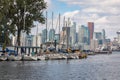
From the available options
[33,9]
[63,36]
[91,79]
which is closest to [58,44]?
[63,36]

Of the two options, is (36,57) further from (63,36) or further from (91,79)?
(63,36)

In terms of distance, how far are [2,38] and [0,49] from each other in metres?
3.41

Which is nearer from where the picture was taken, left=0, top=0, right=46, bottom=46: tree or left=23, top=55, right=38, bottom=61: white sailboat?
left=23, top=55, right=38, bottom=61: white sailboat

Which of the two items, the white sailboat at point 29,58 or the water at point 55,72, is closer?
the water at point 55,72

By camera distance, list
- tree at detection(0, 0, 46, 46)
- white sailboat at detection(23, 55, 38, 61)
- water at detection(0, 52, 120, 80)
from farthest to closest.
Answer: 1. tree at detection(0, 0, 46, 46)
2. white sailboat at detection(23, 55, 38, 61)
3. water at detection(0, 52, 120, 80)

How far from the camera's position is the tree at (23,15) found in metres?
132

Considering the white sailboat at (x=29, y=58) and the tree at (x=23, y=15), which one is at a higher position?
the tree at (x=23, y=15)

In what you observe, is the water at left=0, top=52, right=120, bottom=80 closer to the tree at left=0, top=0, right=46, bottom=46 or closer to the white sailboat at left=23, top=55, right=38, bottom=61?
the white sailboat at left=23, top=55, right=38, bottom=61

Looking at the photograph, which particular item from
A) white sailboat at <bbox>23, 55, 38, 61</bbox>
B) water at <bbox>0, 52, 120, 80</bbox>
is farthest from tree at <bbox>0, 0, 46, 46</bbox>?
water at <bbox>0, 52, 120, 80</bbox>

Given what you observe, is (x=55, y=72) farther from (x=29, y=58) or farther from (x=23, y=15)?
(x=23, y=15)

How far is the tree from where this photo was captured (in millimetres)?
131625

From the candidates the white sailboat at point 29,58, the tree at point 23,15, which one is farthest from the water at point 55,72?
the tree at point 23,15

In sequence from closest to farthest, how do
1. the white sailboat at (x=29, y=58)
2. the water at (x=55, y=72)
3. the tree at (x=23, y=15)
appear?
the water at (x=55, y=72), the white sailboat at (x=29, y=58), the tree at (x=23, y=15)

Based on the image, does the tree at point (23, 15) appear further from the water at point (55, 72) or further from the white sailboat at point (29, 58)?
the water at point (55, 72)
